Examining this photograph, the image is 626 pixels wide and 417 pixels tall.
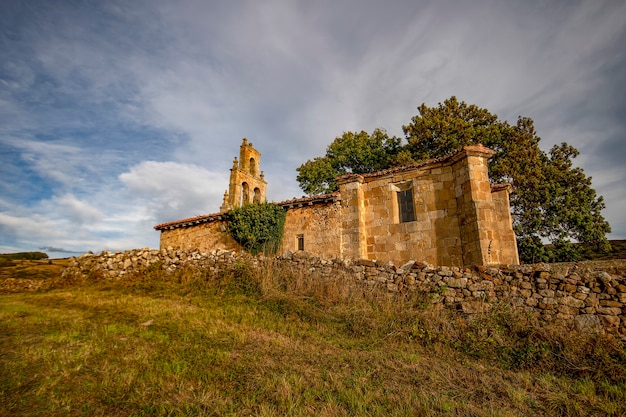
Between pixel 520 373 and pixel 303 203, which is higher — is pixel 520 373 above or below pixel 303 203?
below

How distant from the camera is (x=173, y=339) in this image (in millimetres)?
6215

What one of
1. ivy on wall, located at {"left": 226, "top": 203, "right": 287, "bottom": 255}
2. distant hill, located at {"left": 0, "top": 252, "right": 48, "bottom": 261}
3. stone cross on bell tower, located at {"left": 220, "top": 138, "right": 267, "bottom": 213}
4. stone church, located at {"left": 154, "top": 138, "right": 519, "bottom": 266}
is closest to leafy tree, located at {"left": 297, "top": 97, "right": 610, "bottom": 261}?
stone church, located at {"left": 154, "top": 138, "right": 519, "bottom": 266}

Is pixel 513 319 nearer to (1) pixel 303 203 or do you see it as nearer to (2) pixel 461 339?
(2) pixel 461 339

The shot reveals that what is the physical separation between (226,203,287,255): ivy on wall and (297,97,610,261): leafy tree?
10.9 metres

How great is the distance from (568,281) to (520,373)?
3139mm

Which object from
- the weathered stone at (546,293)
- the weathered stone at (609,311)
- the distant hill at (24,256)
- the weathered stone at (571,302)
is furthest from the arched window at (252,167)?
the weathered stone at (609,311)

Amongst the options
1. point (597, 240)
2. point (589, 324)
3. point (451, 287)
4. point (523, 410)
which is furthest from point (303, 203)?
point (597, 240)

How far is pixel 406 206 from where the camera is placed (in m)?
13.1

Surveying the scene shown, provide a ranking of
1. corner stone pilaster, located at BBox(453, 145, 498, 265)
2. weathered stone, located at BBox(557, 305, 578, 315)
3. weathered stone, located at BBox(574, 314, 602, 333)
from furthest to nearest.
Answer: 1. corner stone pilaster, located at BBox(453, 145, 498, 265)
2. weathered stone, located at BBox(557, 305, 578, 315)
3. weathered stone, located at BBox(574, 314, 602, 333)

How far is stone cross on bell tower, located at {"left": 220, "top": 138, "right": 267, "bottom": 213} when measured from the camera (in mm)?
29453

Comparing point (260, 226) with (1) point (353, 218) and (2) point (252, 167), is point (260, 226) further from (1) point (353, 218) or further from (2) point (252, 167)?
(2) point (252, 167)

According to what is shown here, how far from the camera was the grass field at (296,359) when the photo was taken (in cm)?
415

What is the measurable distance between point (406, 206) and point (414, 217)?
606 mm

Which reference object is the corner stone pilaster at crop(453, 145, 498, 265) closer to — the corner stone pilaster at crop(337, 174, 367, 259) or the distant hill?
the corner stone pilaster at crop(337, 174, 367, 259)
